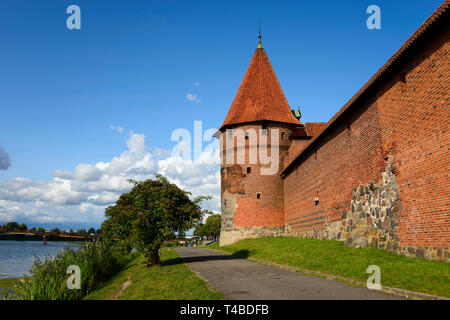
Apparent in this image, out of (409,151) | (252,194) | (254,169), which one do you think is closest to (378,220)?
(409,151)

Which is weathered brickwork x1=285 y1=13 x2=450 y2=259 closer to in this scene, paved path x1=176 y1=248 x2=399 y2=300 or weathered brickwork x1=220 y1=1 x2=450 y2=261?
weathered brickwork x1=220 y1=1 x2=450 y2=261

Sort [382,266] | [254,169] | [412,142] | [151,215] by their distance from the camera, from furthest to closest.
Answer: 1. [254,169]
2. [151,215]
3. [412,142]
4. [382,266]

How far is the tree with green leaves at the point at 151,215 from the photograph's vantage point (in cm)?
1328

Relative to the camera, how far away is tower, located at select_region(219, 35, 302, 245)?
27.2 m

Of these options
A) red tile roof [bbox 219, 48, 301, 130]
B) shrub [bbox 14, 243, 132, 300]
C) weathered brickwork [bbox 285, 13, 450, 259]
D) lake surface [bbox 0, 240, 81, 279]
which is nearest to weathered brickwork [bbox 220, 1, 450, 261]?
weathered brickwork [bbox 285, 13, 450, 259]

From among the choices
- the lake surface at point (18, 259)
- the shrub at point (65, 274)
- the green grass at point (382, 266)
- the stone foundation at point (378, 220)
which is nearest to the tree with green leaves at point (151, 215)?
the shrub at point (65, 274)

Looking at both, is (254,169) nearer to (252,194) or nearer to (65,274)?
(252,194)

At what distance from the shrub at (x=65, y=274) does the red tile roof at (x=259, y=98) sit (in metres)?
15.6

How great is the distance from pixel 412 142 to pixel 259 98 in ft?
63.9

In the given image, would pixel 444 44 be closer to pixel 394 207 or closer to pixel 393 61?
pixel 393 61

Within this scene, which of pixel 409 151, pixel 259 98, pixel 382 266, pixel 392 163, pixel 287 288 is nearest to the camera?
pixel 287 288

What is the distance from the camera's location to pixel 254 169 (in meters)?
27.7
